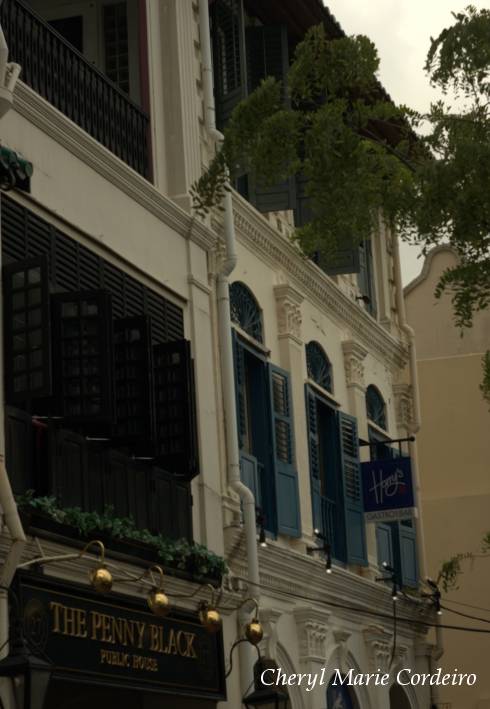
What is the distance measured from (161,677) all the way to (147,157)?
184 inches

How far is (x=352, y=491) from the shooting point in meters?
18.4

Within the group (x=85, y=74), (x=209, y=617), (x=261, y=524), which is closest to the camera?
(x=209, y=617)

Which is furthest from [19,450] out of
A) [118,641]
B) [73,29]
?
[73,29]

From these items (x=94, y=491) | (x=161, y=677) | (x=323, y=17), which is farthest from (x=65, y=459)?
(x=323, y=17)

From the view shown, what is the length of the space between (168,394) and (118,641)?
224 centimetres

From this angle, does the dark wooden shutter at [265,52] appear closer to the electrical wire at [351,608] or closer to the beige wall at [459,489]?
the electrical wire at [351,608]

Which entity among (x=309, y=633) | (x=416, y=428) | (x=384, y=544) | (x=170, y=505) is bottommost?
(x=309, y=633)

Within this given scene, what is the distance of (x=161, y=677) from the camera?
1262 cm

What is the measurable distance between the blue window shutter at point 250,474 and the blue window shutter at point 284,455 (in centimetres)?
29

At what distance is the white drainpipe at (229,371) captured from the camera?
14.5 meters

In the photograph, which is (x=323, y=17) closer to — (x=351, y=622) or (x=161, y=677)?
(x=351, y=622)

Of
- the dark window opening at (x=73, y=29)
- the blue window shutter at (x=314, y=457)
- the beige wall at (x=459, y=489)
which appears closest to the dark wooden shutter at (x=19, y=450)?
the dark window opening at (x=73, y=29)

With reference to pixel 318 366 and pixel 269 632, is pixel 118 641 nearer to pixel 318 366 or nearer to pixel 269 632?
pixel 269 632

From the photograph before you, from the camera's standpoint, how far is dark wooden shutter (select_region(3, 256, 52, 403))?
1123 centimetres
